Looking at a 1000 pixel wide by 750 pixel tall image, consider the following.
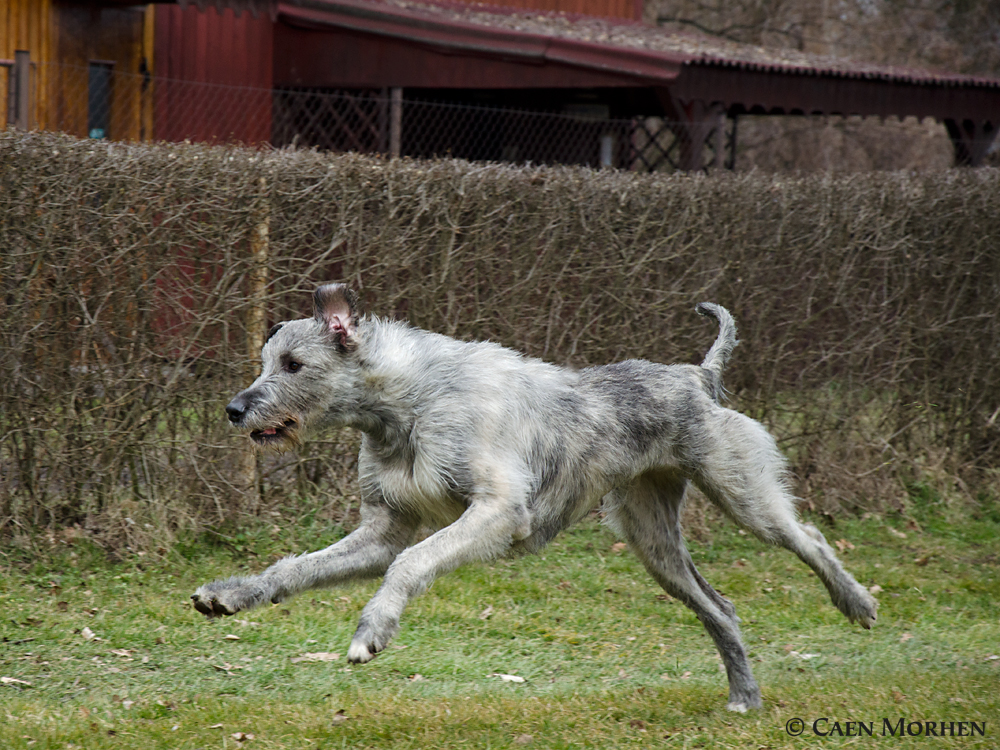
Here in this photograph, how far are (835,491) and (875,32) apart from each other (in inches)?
927

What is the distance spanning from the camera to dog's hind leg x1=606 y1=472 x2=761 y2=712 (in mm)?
5688

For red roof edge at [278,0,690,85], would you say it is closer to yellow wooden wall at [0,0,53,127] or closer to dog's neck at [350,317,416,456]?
yellow wooden wall at [0,0,53,127]

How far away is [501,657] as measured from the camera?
655 cm

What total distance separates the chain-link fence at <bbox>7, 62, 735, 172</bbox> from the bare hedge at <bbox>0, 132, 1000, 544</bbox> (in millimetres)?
3657

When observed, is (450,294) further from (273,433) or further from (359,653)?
(359,653)

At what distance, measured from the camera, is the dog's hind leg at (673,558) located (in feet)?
18.7

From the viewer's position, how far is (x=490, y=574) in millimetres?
7945

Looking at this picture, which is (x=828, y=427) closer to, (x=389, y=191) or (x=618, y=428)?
(x=389, y=191)

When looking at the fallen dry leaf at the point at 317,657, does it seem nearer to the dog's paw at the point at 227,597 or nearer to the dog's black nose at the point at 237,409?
the dog's paw at the point at 227,597

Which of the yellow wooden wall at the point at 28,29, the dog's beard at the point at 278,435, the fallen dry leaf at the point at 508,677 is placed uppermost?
the yellow wooden wall at the point at 28,29

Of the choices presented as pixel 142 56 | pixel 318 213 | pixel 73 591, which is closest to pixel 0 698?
pixel 73 591

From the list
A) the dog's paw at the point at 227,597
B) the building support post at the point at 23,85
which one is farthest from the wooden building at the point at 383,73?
the dog's paw at the point at 227,597

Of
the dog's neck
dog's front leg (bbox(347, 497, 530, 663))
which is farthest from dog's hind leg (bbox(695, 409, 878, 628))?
the dog's neck

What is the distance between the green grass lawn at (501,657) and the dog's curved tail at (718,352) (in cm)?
156
